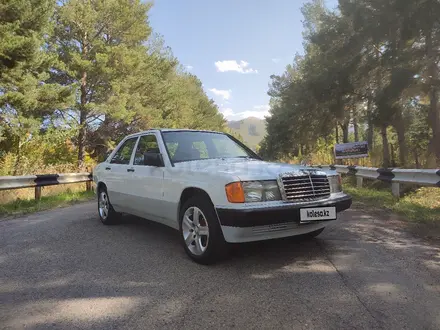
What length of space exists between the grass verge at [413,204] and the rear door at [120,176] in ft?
16.0

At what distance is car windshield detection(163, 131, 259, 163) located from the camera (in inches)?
181

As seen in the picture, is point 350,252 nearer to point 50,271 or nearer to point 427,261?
point 427,261

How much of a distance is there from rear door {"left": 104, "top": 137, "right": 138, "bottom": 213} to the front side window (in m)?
0.21

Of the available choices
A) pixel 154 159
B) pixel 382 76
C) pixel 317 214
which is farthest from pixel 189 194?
pixel 382 76

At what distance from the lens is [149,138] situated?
5211 millimetres

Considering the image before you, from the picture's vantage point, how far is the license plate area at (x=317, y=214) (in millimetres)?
3549

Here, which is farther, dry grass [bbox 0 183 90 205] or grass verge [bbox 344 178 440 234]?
dry grass [bbox 0 183 90 205]

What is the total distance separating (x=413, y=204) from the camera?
7.30 metres

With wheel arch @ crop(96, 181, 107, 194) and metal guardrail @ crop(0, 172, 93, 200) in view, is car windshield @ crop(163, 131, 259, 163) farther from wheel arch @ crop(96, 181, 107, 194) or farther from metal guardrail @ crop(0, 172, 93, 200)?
metal guardrail @ crop(0, 172, 93, 200)

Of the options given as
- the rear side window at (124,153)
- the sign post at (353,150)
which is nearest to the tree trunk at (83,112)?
the sign post at (353,150)

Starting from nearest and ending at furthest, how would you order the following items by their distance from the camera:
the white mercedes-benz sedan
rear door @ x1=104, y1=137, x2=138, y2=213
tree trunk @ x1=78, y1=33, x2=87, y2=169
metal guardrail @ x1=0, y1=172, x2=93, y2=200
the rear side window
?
the white mercedes-benz sedan → rear door @ x1=104, y1=137, x2=138, y2=213 → the rear side window → metal guardrail @ x1=0, y1=172, x2=93, y2=200 → tree trunk @ x1=78, y1=33, x2=87, y2=169

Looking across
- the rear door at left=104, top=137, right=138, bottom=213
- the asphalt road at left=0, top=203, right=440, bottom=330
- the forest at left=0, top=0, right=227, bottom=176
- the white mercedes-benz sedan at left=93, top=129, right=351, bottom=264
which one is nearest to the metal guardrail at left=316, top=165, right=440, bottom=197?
the asphalt road at left=0, top=203, right=440, bottom=330

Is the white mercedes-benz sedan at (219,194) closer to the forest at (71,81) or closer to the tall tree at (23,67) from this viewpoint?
the forest at (71,81)

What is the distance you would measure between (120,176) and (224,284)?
122 inches
